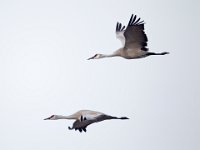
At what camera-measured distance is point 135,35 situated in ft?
63.5

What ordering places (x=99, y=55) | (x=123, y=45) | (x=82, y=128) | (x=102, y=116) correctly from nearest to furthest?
1. (x=102, y=116)
2. (x=82, y=128)
3. (x=123, y=45)
4. (x=99, y=55)

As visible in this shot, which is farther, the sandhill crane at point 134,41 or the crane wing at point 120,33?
the crane wing at point 120,33

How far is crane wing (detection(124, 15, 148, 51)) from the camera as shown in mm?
19016

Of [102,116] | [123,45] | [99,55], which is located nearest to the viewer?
[102,116]

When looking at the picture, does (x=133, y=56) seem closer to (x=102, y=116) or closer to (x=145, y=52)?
(x=145, y=52)

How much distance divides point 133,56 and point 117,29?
2.58 m

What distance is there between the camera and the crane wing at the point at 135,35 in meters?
19.0

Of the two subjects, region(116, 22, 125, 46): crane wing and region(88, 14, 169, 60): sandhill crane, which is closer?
region(88, 14, 169, 60): sandhill crane

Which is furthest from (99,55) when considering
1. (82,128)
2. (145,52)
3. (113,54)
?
(82,128)

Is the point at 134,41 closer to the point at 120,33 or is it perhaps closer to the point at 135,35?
the point at 135,35

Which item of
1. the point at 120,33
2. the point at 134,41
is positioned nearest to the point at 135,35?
the point at 134,41

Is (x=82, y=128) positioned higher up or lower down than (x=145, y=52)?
lower down

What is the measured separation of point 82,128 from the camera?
62.4ft

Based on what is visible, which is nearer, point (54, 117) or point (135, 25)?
point (135, 25)
